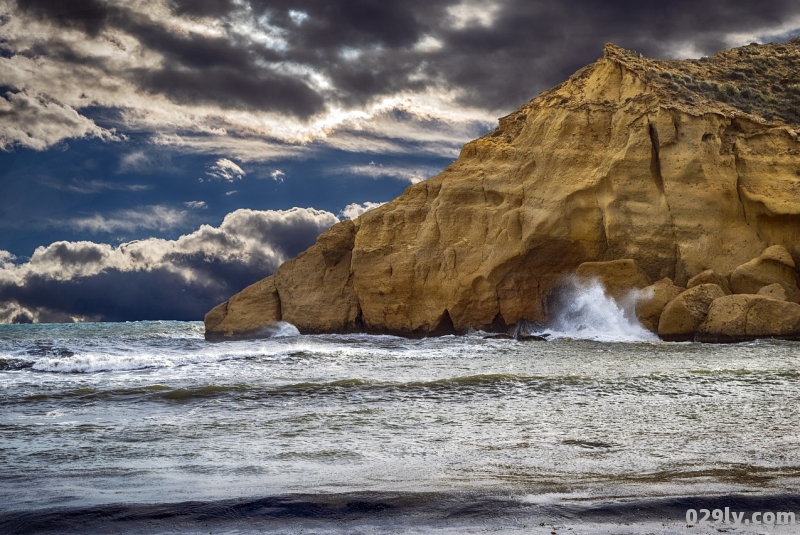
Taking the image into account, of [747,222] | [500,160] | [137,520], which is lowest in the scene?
[137,520]

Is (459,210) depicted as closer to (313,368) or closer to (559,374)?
(313,368)

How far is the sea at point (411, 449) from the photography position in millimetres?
5445

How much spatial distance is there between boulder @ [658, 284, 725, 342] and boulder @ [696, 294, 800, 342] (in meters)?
0.59

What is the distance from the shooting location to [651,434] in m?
8.50

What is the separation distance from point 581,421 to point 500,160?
2485 cm

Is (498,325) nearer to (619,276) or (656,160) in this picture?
(619,276)

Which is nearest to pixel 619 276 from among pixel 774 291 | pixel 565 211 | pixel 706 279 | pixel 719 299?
pixel 706 279

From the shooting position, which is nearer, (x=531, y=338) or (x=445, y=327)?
(x=531, y=338)

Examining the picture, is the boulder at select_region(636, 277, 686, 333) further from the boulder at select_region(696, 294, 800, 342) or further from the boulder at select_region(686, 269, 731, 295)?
the boulder at select_region(696, 294, 800, 342)

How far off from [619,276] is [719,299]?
3.60m

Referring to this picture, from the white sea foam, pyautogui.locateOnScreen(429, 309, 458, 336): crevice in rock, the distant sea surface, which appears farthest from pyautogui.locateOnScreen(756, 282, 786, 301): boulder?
pyautogui.locateOnScreen(429, 309, 458, 336): crevice in rock

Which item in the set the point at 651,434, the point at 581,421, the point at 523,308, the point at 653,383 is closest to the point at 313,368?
the point at 653,383

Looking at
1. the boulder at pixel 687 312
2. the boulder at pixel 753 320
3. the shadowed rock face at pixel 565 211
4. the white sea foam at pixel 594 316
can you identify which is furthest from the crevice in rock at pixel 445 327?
the boulder at pixel 753 320

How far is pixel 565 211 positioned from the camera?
2953cm
